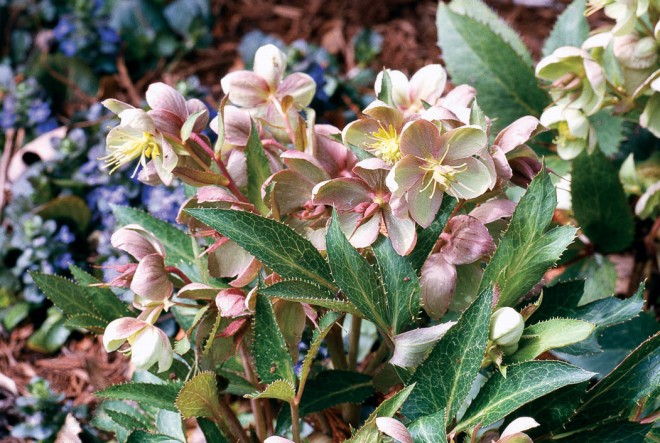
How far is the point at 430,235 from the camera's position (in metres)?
0.72

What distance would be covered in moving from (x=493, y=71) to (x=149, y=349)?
756 mm

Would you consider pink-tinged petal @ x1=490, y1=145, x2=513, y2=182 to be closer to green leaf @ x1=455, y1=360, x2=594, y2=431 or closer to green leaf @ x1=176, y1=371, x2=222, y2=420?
green leaf @ x1=455, y1=360, x2=594, y2=431

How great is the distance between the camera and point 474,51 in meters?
1.21

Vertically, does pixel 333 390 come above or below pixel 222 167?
below

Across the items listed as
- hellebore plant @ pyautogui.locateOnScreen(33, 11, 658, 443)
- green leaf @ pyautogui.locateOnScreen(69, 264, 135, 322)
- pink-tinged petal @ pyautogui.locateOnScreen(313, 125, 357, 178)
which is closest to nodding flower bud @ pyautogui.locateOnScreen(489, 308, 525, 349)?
hellebore plant @ pyautogui.locateOnScreen(33, 11, 658, 443)

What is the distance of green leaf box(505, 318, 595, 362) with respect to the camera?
2.08 ft

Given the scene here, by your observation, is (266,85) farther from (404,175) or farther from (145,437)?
(145,437)

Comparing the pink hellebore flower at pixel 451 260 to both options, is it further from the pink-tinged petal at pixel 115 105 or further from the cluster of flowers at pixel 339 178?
the pink-tinged petal at pixel 115 105

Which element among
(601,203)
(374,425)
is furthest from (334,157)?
(601,203)

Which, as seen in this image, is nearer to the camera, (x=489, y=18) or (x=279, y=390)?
(x=279, y=390)

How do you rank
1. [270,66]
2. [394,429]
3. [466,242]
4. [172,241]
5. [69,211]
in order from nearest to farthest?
[394,429]
[466,242]
[270,66]
[172,241]
[69,211]

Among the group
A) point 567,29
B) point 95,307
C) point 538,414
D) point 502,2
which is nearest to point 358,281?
point 538,414

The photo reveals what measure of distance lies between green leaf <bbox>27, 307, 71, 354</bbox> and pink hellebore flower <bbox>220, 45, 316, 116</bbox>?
75cm

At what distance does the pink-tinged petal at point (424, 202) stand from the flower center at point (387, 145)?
0.03 meters
